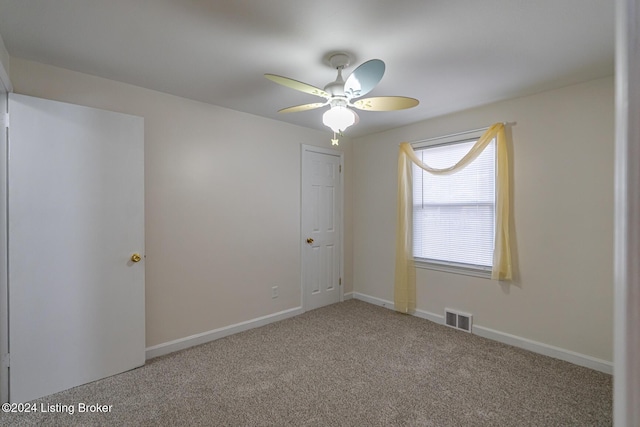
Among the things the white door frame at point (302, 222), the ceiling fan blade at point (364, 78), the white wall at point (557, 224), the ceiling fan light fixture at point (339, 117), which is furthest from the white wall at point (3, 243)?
the white wall at point (557, 224)

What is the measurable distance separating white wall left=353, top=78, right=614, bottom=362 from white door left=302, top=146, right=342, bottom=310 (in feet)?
4.95

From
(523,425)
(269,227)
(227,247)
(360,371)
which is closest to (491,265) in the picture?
(523,425)

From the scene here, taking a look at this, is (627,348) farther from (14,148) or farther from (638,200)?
(14,148)

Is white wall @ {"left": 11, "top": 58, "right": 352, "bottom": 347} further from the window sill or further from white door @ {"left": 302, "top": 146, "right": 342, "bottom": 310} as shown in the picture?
the window sill

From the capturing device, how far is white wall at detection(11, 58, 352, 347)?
263 cm

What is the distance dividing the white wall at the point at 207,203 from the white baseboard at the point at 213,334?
5 centimetres

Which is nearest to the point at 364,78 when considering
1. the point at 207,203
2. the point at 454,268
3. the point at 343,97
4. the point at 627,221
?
the point at 343,97

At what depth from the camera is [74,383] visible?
2.24 meters

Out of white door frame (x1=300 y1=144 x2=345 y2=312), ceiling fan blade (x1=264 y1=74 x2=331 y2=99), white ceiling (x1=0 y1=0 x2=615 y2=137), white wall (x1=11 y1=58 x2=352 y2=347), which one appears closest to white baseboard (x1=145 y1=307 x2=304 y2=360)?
white wall (x1=11 y1=58 x2=352 y2=347)

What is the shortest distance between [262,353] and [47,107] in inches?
101

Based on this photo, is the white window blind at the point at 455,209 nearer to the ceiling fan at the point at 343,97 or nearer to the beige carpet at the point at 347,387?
the beige carpet at the point at 347,387

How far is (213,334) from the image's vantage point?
3078 millimetres

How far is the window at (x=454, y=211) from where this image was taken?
3119mm

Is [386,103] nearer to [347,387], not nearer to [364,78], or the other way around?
[364,78]
